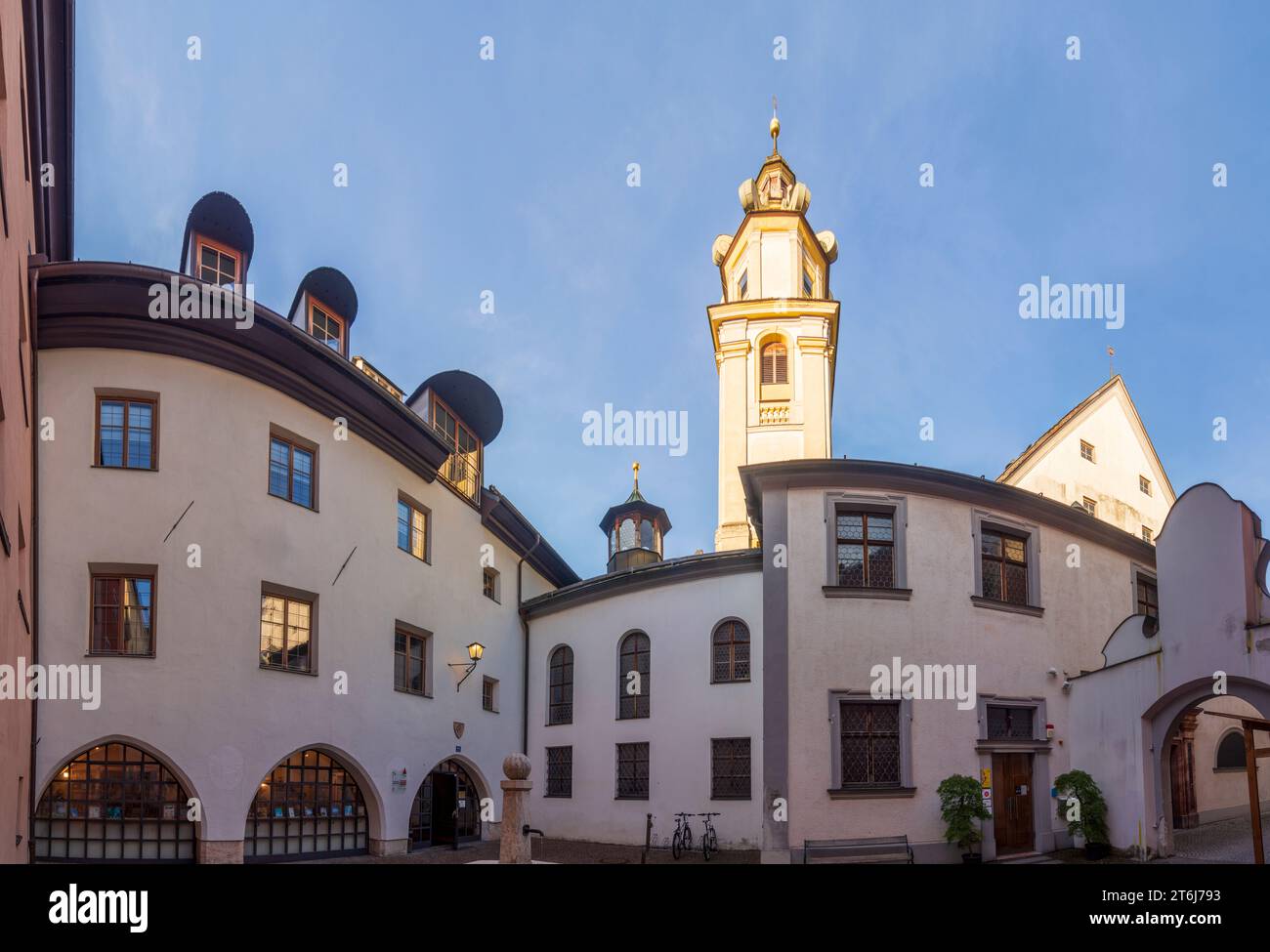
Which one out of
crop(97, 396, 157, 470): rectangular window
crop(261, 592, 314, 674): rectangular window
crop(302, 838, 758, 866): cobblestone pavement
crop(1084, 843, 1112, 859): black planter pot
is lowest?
crop(302, 838, 758, 866): cobblestone pavement

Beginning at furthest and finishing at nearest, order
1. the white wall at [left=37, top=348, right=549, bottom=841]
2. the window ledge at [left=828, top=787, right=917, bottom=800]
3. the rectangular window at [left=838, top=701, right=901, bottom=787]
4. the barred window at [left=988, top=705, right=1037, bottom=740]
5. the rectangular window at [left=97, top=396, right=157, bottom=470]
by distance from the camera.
A: the barred window at [left=988, top=705, right=1037, bottom=740]
the rectangular window at [left=838, top=701, right=901, bottom=787]
the window ledge at [left=828, top=787, right=917, bottom=800]
the rectangular window at [left=97, top=396, right=157, bottom=470]
the white wall at [left=37, top=348, right=549, bottom=841]

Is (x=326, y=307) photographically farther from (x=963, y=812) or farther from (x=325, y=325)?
(x=963, y=812)

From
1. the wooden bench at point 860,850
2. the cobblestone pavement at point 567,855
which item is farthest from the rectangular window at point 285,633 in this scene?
the wooden bench at point 860,850

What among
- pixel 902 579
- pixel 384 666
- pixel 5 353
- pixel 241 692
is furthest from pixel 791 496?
pixel 5 353

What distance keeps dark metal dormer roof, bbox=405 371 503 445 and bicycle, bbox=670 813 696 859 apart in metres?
11.4

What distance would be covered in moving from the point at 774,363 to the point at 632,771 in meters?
19.8

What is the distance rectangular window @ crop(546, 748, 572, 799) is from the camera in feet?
90.1

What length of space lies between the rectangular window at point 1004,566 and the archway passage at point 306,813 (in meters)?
12.9

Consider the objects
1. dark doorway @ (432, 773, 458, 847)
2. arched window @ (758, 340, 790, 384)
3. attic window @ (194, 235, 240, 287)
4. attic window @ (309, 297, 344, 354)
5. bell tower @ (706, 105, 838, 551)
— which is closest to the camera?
attic window @ (194, 235, 240, 287)

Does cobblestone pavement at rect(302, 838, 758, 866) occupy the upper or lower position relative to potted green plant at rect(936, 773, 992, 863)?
lower

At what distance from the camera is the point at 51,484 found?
17.4m

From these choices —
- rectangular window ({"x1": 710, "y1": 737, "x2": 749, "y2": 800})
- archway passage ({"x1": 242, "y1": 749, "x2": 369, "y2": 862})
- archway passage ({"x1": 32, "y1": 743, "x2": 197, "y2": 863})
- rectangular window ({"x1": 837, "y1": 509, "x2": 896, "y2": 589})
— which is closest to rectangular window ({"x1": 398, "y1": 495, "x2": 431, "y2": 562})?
archway passage ({"x1": 242, "y1": 749, "x2": 369, "y2": 862})

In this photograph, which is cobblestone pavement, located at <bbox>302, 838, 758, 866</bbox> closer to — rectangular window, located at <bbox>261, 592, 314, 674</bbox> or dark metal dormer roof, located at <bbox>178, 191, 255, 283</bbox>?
rectangular window, located at <bbox>261, 592, 314, 674</bbox>
